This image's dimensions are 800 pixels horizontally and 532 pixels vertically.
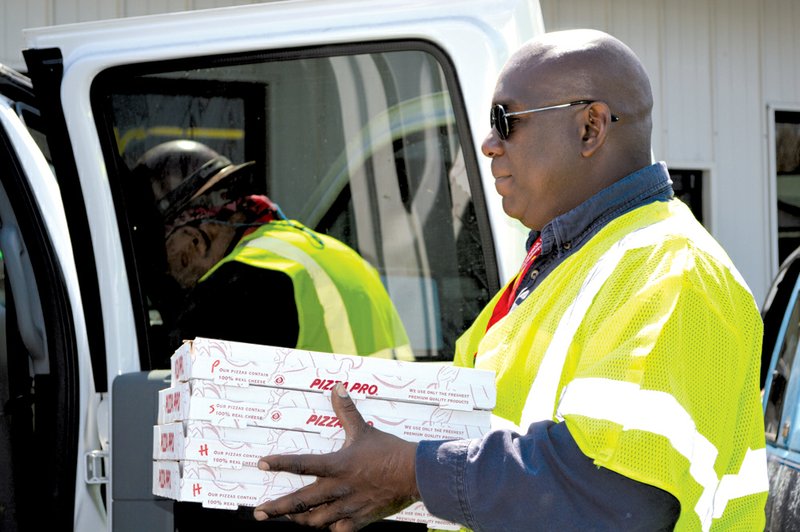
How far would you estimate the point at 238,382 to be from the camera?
1703 millimetres

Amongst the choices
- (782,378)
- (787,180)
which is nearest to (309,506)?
(782,378)

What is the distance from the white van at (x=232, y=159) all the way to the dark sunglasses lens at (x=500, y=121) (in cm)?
56

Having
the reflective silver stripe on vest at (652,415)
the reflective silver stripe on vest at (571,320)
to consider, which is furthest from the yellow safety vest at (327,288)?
the reflective silver stripe on vest at (652,415)

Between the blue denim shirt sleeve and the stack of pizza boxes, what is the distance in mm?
165

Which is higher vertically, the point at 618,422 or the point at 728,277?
the point at 728,277

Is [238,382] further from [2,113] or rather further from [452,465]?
[2,113]

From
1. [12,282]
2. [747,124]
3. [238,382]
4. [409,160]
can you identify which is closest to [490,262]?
[409,160]

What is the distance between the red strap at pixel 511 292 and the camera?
1.92m

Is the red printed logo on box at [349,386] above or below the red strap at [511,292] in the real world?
below

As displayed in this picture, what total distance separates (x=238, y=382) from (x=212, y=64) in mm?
1132

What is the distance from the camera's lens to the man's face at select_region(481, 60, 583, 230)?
5.84 feet

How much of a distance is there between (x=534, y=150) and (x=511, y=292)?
30cm

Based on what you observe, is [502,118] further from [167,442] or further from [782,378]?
[782,378]

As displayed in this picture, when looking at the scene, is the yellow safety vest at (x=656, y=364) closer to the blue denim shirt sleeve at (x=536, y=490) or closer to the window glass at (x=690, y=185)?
the blue denim shirt sleeve at (x=536, y=490)
